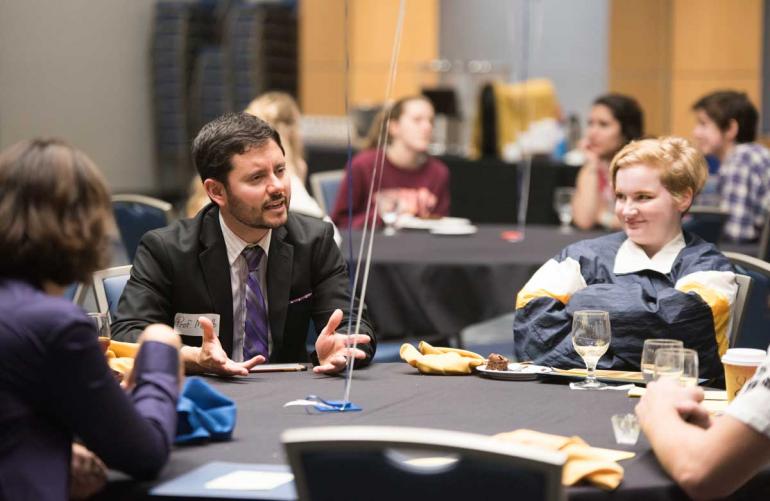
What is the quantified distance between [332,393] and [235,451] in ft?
1.61

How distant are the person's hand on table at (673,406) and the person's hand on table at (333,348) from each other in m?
0.81

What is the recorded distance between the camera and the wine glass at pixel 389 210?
19.1ft

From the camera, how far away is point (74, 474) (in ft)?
6.06

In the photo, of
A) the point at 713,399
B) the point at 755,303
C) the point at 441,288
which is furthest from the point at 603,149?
the point at 713,399

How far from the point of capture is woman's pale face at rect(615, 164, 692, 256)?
121 inches

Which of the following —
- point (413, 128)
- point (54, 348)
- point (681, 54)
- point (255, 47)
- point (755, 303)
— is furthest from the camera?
point (255, 47)

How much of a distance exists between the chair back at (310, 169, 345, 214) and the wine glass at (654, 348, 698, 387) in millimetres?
4018

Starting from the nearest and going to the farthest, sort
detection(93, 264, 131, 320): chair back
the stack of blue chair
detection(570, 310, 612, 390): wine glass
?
detection(570, 310, 612, 390): wine glass
detection(93, 264, 131, 320): chair back
the stack of blue chair

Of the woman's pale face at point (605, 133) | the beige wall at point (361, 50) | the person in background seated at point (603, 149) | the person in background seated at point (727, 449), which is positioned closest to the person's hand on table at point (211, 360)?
the person in background seated at point (727, 449)

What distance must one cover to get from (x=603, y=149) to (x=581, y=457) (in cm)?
431

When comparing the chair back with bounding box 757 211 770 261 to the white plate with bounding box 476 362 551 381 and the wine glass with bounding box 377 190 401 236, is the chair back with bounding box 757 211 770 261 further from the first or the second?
the white plate with bounding box 476 362 551 381

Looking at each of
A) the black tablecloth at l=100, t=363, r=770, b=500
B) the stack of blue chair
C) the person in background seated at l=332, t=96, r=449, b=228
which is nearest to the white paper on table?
the black tablecloth at l=100, t=363, r=770, b=500

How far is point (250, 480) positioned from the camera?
1.88 metres

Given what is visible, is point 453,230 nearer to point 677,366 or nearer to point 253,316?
point 253,316
